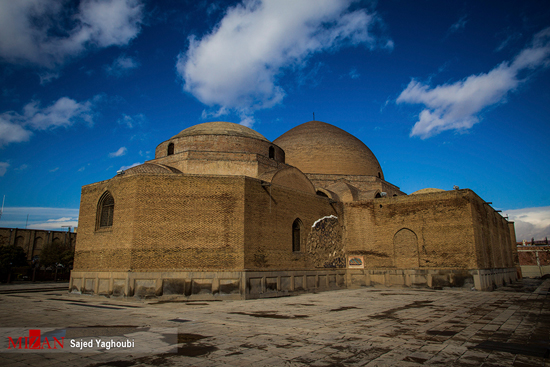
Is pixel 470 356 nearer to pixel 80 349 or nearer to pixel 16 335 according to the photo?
pixel 80 349

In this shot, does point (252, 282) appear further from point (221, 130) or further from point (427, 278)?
point (221, 130)

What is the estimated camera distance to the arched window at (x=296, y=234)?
15.6 meters

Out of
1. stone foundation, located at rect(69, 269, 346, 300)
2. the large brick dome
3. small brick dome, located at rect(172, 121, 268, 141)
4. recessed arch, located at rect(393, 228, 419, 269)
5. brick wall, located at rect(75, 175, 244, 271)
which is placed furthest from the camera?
the large brick dome

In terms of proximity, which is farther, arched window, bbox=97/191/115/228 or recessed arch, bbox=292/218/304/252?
recessed arch, bbox=292/218/304/252

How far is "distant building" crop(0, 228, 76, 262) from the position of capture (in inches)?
1465

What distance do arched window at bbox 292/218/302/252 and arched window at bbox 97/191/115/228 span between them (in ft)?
24.1

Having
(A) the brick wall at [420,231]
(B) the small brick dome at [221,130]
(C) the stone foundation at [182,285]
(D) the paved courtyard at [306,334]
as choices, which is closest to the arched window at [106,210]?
(C) the stone foundation at [182,285]

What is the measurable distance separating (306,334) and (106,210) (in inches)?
433

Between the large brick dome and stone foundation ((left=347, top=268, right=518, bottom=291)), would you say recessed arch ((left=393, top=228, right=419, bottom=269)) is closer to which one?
stone foundation ((left=347, top=268, right=518, bottom=291))

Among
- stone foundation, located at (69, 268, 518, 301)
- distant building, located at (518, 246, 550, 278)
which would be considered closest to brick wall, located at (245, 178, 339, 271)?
stone foundation, located at (69, 268, 518, 301)

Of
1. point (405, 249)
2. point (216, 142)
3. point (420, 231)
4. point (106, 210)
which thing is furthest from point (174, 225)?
point (420, 231)

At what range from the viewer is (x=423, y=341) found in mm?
5500

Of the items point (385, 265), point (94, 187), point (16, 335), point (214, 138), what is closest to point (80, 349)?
point (16, 335)

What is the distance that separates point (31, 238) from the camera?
3884 cm
